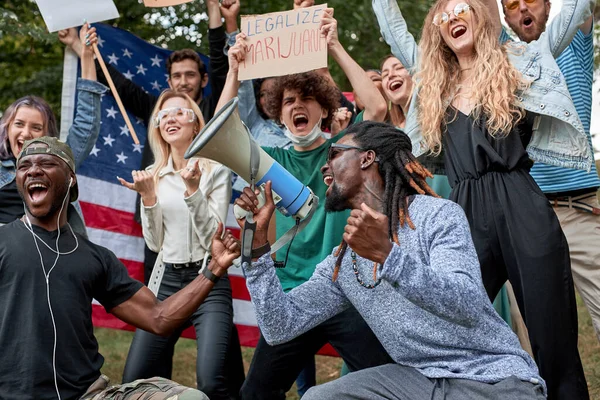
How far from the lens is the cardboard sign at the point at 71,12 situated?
608 centimetres

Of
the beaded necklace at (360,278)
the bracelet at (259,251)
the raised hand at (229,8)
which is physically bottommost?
the beaded necklace at (360,278)

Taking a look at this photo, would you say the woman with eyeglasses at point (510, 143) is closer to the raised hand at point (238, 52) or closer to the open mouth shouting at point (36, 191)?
the raised hand at point (238, 52)

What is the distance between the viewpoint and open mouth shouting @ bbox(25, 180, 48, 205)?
4141 millimetres

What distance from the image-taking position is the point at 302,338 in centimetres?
455

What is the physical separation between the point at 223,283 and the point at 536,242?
85.5 inches

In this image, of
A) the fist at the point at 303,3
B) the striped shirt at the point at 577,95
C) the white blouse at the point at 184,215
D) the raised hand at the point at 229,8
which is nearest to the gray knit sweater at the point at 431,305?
the white blouse at the point at 184,215

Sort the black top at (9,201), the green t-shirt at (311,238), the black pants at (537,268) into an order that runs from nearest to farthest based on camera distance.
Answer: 1. the black pants at (537,268)
2. the green t-shirt at (311,238)
3. the black top at (9,201)

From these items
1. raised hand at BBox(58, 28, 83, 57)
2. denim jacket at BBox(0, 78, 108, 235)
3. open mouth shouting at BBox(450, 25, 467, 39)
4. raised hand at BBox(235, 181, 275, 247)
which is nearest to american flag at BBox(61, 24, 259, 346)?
raised hand at BBox(58, 28, 83, 57)

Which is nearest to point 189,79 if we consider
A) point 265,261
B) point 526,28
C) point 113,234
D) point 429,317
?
point 113,234

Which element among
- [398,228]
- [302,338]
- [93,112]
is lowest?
[302,338]

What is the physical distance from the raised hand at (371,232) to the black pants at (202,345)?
207 centimetres

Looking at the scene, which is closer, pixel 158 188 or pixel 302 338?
pixel 302 338

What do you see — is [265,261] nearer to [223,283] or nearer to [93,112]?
[223,283]

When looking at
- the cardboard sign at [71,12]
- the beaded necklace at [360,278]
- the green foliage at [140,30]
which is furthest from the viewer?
the green foliage at [140,30]
